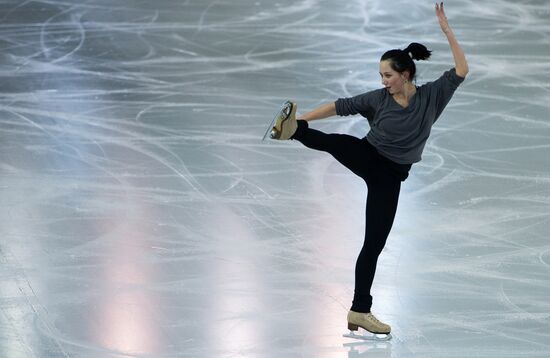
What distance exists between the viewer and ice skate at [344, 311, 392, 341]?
579 centimetres

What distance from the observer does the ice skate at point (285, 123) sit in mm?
5406

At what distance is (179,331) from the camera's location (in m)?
5.85

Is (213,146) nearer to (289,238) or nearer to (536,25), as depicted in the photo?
(289,238)

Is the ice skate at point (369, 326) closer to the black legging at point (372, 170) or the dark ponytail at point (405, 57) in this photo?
the black legging at point (372, 170)

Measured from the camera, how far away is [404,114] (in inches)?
218

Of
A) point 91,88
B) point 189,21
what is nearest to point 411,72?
point 91,88

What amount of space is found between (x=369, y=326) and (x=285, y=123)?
113cm

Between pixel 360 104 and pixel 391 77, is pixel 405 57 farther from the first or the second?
pixel 360 104

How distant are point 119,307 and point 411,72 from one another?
1979 millimetres

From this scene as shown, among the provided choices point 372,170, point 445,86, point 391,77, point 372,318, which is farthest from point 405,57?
point 372,318

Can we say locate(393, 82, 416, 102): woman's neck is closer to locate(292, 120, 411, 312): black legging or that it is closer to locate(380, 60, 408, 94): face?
locate(380, 60, 408, 94): face

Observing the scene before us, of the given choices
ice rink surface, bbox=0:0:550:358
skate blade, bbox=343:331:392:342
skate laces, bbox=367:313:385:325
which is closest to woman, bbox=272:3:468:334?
skate laces, bbox=367:313:385:325

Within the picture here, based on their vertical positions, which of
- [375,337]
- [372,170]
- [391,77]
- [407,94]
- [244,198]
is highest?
[391,77]

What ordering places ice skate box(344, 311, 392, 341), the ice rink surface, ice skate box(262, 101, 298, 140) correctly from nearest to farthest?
ice skate box(262, 101, 298, 140), ice skate box(344, 311, 392, 341), the ice rink surface
